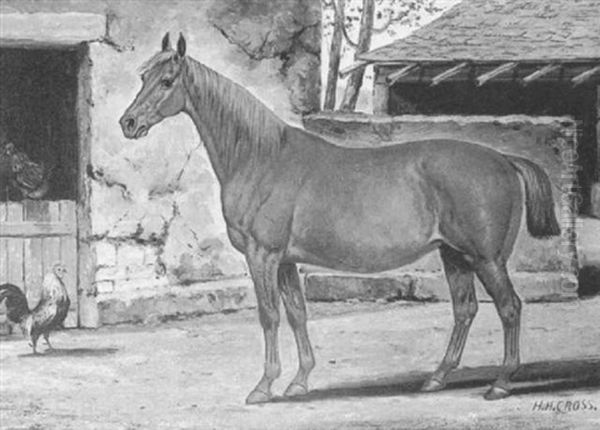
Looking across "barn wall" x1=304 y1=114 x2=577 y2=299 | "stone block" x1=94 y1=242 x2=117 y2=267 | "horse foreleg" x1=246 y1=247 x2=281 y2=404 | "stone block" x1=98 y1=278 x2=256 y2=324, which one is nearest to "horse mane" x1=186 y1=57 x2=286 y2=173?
"barn wall" x1=304 y1=114 x2=577 y2=299

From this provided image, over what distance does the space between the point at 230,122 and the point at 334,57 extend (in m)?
0.57

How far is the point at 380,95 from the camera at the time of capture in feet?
15.8

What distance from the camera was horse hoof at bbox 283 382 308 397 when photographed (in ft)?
14.9

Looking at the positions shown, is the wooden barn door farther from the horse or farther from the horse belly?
the horse belly

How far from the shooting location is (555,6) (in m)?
4.59

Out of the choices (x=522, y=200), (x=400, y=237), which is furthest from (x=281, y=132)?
(x=522, y=200)

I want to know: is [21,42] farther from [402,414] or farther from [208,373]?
[402,414]

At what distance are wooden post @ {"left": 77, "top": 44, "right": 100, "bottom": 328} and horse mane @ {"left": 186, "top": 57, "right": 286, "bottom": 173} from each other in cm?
57

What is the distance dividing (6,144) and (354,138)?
1387 mm

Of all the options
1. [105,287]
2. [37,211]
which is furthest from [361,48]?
[37,211]

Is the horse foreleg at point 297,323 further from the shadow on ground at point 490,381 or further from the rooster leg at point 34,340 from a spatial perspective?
the rooster leg at point 34,340

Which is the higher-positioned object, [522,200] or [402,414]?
[522,200]

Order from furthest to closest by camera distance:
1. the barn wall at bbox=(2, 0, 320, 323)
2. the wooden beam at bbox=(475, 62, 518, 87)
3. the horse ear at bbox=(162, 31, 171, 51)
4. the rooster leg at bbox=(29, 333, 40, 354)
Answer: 1. the rooster leg at bbox=(29, 333, 40, 354)
2. the barn wall at bbox=(2, 0, 320, 323)
3. the horse ear at bbox=(162, 31, 171, 51)
4. the wooden beam at bbox=(475, 62, 518, 87)

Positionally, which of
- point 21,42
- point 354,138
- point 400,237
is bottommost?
point 400,237
